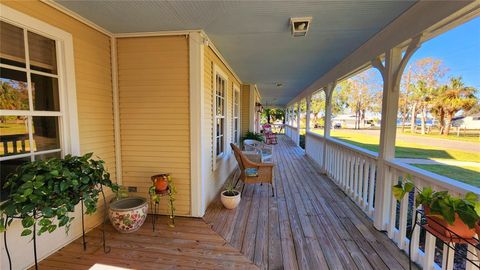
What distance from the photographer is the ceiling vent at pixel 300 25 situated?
2399 millimetres

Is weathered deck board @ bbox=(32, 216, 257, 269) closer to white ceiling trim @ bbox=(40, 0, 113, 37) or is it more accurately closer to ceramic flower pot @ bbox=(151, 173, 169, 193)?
ceramic flower pot @ bbox=(151, 173, 169, 193)

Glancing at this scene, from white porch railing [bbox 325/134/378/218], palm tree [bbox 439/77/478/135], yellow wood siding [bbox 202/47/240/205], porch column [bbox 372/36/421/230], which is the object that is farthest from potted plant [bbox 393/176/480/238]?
yellow wood siding [bbox 202/47/240/205]

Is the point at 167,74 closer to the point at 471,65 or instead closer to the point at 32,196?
the point at 32,196

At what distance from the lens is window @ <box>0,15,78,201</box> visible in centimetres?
185

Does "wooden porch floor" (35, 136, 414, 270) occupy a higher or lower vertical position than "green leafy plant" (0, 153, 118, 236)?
lower

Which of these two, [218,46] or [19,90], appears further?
[218,46]

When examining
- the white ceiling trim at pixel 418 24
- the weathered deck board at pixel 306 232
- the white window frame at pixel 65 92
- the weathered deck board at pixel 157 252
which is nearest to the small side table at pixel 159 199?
the weathered deck board at pixel 157 252

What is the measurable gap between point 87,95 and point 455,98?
3.83 m

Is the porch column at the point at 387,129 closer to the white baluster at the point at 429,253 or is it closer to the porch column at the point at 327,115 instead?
the white baluster at the point at 429,253

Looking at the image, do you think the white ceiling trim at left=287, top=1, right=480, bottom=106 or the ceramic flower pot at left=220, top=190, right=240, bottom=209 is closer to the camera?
the white ceiling trim at left=287, top=1, right=480, bottom=106

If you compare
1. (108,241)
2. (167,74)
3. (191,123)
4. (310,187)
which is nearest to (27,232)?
(108,241)

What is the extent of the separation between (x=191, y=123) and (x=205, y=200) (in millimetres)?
1201

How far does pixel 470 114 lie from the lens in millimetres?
1740

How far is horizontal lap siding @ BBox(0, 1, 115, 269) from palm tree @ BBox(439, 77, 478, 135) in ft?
12.5
